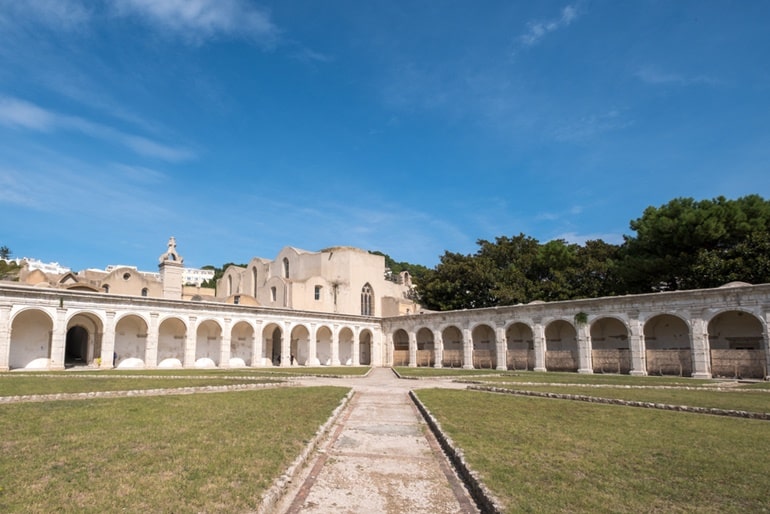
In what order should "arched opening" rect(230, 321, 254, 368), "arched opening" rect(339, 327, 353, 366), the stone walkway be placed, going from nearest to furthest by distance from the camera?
the stone walkway
"arched opening" rect(230, 321, 254, 368)
"arched opening" rect(339, 327, 353, 366)

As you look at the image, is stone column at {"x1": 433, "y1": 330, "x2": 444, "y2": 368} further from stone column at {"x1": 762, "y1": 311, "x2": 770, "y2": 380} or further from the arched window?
stone column at {"x1": 762, "y1": 311, "x2": 770, "y2": 380}

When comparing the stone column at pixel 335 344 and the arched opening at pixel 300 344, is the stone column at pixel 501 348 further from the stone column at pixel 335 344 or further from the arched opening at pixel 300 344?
the arched opening at pixel 300 344

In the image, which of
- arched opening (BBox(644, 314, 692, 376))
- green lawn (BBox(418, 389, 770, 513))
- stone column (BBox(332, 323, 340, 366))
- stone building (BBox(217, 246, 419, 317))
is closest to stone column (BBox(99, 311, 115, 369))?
stone building (BBox(217, 246, 419, 317))

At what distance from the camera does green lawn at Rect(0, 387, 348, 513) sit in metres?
4.93

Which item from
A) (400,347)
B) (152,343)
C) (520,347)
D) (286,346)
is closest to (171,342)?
(152,343)

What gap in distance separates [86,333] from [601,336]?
3489 cm

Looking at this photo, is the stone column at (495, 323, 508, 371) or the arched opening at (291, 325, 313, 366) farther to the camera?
the arched opening at (291, 325, 313, 366)

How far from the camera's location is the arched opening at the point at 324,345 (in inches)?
1735

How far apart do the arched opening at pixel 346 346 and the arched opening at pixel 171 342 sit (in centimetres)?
1489

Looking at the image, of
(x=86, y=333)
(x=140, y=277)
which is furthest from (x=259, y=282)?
(x=86, y=333)

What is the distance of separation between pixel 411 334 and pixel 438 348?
3.88 meters

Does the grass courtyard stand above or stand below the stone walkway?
above

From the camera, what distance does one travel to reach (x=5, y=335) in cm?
2614

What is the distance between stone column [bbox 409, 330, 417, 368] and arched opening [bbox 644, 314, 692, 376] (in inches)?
719
